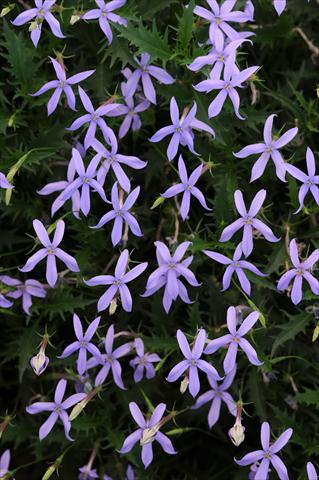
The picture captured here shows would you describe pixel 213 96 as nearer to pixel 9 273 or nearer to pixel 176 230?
pixel 176 230

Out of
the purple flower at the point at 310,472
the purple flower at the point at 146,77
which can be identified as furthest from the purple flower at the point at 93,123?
the purple flower at the point at 310,472

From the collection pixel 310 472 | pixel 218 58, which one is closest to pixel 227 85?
pixel 218 58

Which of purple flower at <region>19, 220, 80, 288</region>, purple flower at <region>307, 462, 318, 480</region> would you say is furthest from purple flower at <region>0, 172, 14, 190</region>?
purple flower at <region>307, 462, 318, 480</region>

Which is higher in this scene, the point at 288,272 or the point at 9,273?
the point at 288,272

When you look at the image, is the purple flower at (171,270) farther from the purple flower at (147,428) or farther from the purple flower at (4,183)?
the purple flower at (4,183)

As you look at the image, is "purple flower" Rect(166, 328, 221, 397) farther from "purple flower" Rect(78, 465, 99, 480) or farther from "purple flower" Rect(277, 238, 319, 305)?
"purple flower" Rect(78, 465, 99, 480)

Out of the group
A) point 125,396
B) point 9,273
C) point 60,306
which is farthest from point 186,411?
point 9,273
